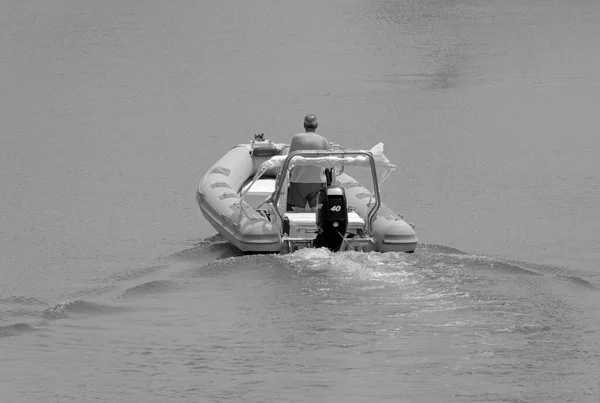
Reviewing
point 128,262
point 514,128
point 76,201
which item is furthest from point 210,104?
point 128,262

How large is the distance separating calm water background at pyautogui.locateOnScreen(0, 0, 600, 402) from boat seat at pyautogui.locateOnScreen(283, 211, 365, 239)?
60 cm

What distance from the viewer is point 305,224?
11.3m

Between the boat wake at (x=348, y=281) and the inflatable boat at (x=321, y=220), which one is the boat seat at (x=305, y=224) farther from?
the boat wake at (x=348, y=281)

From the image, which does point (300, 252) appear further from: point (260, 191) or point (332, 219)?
point (260, 191)

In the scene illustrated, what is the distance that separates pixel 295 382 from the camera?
315 inches

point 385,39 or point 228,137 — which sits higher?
point 385,39

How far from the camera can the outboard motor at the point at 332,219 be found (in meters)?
10.9

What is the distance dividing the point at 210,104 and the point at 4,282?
457 inches

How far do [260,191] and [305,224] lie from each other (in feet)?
8.22

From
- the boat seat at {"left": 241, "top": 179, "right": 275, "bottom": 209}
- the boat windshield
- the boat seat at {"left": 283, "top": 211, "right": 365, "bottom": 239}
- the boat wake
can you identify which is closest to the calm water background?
the boat wake

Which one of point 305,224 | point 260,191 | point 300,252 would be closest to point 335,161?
point 305,224

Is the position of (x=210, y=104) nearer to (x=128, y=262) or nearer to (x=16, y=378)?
(x=128, y=262)

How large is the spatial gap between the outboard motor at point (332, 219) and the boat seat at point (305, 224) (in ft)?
0.94

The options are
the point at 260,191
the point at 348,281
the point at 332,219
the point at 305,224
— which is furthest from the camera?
the point at 260,191
